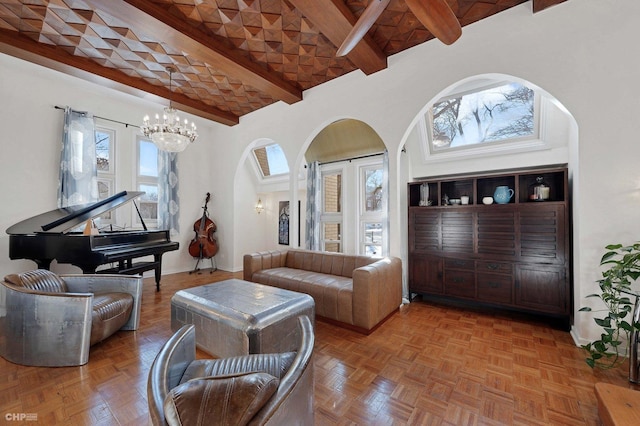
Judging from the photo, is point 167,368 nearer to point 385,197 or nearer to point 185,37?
point 185,37

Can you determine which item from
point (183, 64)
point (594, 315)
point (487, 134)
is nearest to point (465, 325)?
point (594, 315)

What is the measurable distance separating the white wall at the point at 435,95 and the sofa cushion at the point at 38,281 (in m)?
2.11

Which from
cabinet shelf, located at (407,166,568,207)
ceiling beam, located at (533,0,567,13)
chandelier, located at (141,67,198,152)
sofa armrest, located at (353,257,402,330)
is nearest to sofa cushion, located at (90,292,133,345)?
chandelier, located at (141,67,198,152)

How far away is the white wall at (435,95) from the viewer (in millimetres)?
2254

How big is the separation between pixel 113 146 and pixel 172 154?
941mm

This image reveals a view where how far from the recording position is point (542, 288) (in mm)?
2818

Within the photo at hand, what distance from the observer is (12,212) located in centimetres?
362

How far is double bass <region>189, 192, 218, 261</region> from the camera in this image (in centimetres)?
551

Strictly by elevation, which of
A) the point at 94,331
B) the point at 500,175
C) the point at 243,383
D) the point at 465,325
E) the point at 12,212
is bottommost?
the point at 465,325

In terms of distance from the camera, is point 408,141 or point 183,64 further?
point 408,141

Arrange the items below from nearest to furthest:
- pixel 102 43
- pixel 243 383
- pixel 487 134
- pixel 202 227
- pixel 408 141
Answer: pixel 243 383 < pixel 102 43 < pixel 487 134 < pixel 408 141 < pixel 202 227

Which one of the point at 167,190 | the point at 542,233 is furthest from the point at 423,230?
the point at 167,190

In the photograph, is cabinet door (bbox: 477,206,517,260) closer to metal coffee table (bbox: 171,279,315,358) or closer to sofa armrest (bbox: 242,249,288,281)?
metal coffee table (bbox: 171,279,315,358)

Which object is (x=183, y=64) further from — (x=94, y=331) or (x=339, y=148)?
(x=94, y=331)
